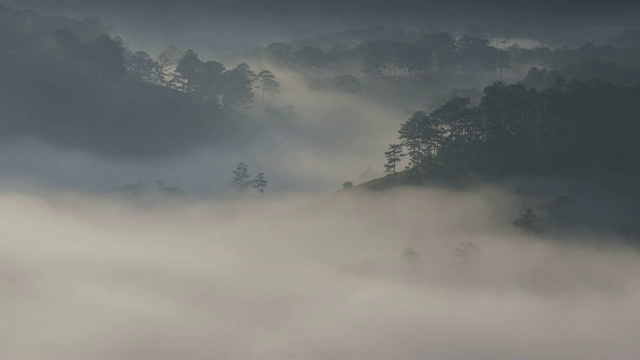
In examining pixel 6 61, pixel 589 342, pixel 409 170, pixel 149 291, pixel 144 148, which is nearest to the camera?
pixel 589 342

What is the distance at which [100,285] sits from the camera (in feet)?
411

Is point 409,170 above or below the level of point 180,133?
below

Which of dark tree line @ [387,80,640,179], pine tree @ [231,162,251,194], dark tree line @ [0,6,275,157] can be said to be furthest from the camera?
dark tree line @ [0,6,275,157]

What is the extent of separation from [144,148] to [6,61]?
4536 cm

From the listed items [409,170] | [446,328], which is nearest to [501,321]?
[446,328]

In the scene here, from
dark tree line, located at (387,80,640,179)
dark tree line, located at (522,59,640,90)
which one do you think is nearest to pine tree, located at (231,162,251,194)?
dark tree line, located at (387,80,640,179)

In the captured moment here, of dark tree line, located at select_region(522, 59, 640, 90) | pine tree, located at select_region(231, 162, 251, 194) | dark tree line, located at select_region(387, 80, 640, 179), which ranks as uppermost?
dark tree line, located at select_region(522, 59, 640, 90)

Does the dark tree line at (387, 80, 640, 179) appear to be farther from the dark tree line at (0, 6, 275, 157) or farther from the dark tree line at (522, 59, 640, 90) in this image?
the dark tree line at (0, 6, 275, 157)

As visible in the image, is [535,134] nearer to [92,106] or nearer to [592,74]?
[592,74]

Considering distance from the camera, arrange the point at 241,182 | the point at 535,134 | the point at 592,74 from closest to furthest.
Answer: the point at 535,134 → the point at 592,74 → the point at 241,182

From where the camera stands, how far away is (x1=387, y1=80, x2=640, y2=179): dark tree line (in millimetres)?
98812

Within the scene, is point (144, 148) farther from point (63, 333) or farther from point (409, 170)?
point (409, 170)

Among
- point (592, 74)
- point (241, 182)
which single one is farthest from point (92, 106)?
point (592, 74)

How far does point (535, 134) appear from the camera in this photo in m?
105
